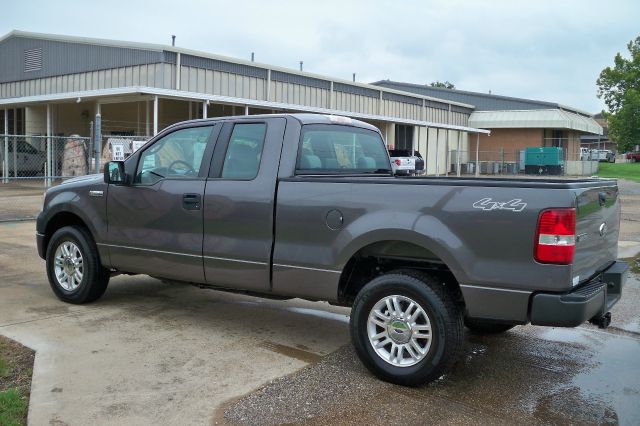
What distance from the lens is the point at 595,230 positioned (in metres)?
4.33

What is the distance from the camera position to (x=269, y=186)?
5.05 metres

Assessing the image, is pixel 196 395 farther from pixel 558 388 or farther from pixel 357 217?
pixel 558 388

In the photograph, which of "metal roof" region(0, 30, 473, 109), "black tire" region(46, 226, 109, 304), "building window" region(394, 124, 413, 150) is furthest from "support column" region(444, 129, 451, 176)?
"black tire" region(46, 226, 109, 304)

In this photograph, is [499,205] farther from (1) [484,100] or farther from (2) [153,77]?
(1) [484,100]

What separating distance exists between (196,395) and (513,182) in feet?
8.36

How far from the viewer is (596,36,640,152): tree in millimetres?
65250

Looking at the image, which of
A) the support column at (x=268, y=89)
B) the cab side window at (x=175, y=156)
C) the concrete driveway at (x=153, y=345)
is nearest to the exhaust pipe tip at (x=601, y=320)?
the concrete driveway at (x=153, y=345)

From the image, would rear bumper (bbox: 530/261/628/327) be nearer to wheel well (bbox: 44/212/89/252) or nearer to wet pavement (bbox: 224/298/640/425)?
wet pavement (bbox: 224/298/640/425)

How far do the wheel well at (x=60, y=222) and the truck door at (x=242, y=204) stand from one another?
1955 millimetres

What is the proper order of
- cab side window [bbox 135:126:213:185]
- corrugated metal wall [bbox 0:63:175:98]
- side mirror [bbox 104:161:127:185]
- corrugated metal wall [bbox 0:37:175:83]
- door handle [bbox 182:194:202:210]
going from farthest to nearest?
corrugated metal wall [bbox 0:37:175:83], corrugated metal wall [bbox 0:63:175:98], side mirror [bbox 104:161:127:185], cab side window [bbox 135:126:213:185], door handle [bbox 182:194:202:210]

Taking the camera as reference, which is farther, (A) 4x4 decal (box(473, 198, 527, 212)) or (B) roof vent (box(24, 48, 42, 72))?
(B) roof vent (box(24, 48, 42, 72))

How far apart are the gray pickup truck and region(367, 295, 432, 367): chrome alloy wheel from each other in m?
0.01

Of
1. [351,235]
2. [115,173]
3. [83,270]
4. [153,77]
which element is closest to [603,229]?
[351,235]

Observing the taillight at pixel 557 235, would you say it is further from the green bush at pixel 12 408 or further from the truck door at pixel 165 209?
the green bush at pixel 12 408
